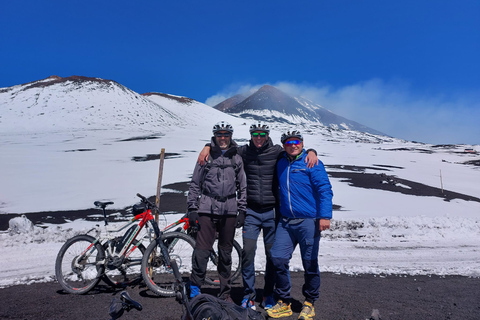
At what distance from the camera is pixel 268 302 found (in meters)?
4.50

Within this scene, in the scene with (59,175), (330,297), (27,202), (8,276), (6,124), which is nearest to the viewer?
(330,297)

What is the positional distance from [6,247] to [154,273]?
4.75m

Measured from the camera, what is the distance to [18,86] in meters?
95.8

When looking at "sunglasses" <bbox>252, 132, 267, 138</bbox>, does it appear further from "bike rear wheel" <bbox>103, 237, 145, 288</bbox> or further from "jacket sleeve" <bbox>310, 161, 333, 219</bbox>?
"bike rear wheel" <bbox>103, 237, 145, 288</bbox>

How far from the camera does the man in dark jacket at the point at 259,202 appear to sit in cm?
441

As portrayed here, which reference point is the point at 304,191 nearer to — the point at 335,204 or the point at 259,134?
the point at 259,134

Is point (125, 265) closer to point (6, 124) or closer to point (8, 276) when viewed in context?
point (8, 276)

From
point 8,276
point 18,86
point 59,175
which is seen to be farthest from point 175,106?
point 8,276

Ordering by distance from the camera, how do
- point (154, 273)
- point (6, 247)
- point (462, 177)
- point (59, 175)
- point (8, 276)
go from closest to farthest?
1. point (154, 273)
2. point (8, 276)
3. point (6, 247)
4. point (59, 175)
5. point (462, 177)

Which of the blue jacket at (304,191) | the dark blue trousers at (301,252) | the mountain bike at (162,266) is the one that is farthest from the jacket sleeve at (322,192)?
the mountain bike at (162,266)

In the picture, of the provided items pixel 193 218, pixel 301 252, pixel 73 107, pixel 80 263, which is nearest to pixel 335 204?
pixel 301 252

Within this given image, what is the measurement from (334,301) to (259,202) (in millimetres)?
2083

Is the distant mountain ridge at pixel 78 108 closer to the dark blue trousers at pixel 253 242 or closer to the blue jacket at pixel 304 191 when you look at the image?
the dark blue trousers at pixel 253 242

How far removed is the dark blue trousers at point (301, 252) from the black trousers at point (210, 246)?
70cm
